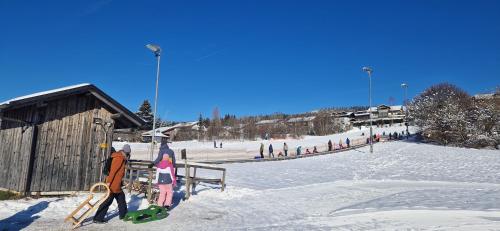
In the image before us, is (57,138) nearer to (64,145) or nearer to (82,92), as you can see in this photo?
(64,145)

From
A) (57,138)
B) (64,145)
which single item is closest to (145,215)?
(64,145)

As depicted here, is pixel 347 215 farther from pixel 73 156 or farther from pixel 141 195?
pixel 73 156

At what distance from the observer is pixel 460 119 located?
150 ft

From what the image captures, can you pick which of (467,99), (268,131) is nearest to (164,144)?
(467,99)

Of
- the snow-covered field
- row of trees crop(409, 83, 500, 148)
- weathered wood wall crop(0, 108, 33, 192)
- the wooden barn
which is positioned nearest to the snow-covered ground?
row of trees crop(409, 83, 500, 148)

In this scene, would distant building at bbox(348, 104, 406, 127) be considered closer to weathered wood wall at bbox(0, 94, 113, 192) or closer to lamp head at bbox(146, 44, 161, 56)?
lamp head at bbox(146, 44, 161, 56)

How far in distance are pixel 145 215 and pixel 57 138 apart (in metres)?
5.67

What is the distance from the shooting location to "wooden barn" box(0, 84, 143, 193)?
12.7m

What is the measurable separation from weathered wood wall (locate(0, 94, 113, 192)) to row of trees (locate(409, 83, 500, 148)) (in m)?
42.5

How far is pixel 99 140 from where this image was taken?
14227 millimetres

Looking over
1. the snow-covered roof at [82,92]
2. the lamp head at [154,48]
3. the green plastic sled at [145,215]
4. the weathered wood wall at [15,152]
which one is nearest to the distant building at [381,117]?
the lamp head at [154,48]

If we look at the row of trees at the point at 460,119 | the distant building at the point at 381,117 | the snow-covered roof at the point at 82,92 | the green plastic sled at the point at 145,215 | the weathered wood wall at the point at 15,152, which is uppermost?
the distant building at the point at 381,117

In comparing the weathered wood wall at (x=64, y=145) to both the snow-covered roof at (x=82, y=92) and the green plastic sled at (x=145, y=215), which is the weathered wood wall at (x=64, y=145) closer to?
the snow-covered roof at (x=82, y=92)

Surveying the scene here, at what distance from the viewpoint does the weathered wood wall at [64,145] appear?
42.2 ft
